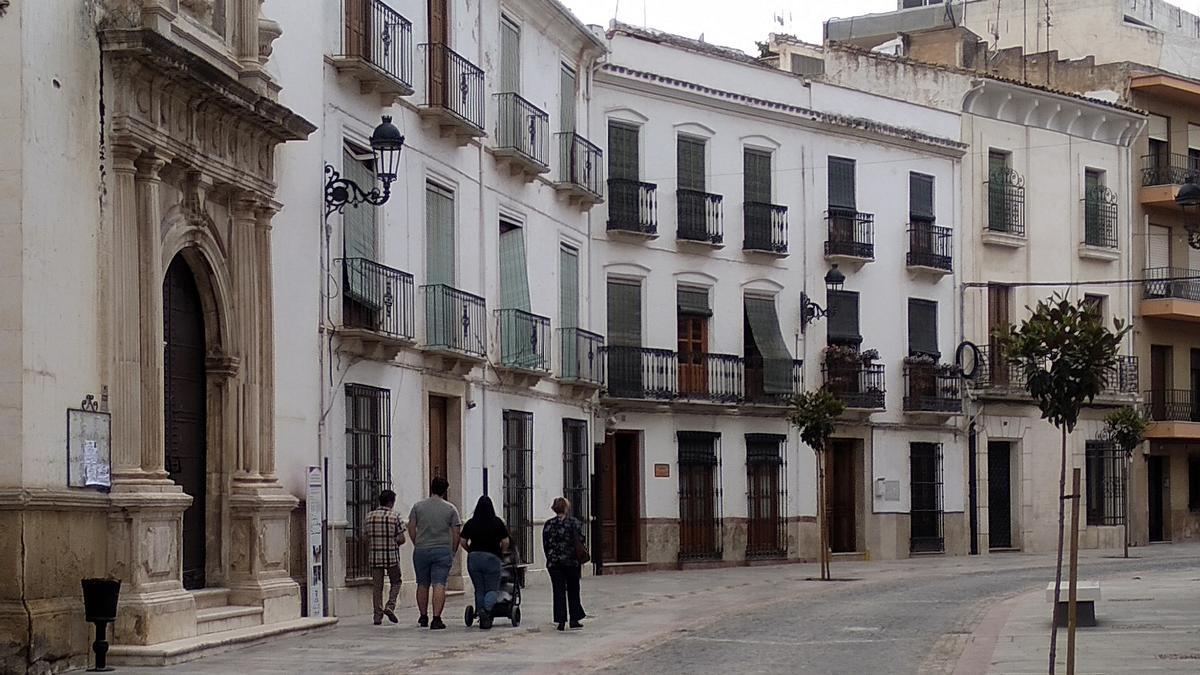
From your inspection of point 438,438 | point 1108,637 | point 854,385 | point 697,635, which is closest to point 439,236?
point 438,438

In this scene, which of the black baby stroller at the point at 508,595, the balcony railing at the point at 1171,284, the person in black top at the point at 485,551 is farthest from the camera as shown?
the balcony railing at the point at 1171,284

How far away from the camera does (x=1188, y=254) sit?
46125 mm

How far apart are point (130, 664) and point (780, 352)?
22131mm

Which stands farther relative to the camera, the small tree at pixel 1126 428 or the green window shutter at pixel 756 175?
Answer: the small tree at pixel 1126 428

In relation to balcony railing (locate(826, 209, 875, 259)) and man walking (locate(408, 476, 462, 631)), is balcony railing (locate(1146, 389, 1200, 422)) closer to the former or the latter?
balcony railing (locate(826, 209, 875, 259))

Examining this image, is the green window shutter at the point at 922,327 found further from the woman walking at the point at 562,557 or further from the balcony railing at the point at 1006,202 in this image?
the woman walking at the point at 562,557

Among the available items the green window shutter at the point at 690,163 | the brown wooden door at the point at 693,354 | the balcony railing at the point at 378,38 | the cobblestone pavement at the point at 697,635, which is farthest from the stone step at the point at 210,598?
the green window shutter at the point at 690,163

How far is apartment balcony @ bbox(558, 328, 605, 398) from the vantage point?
1196 inches

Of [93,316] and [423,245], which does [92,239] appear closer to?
[93,316]

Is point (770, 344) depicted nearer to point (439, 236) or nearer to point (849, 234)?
point (849, 234)

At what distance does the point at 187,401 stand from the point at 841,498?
2167 centimetres

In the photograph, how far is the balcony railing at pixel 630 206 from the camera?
3334 cm

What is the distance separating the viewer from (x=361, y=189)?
22047 millimetres

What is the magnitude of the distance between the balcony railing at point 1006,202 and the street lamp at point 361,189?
21.7m
